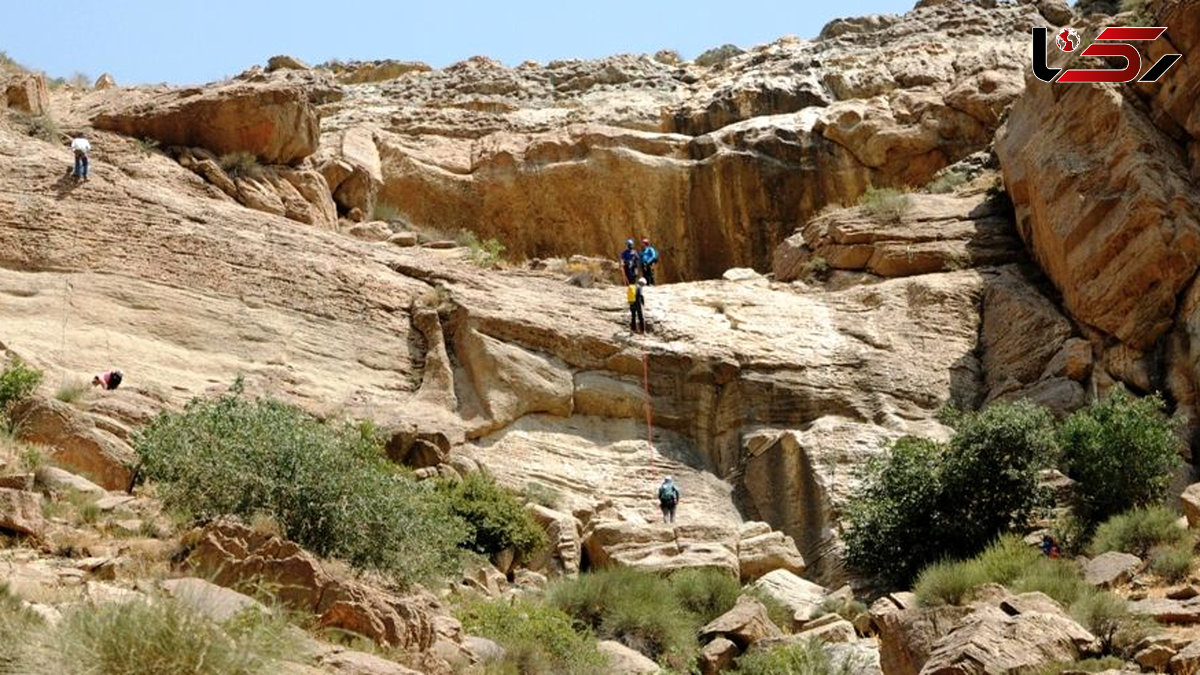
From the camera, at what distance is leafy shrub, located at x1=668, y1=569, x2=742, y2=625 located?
71.6 ft

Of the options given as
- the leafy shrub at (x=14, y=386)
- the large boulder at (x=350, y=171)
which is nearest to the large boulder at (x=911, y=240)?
the large boulder at (x=350, y=171)

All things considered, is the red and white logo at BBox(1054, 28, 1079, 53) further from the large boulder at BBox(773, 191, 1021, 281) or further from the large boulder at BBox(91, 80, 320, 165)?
the large boulder at BBox(91, 80, 320, 165)

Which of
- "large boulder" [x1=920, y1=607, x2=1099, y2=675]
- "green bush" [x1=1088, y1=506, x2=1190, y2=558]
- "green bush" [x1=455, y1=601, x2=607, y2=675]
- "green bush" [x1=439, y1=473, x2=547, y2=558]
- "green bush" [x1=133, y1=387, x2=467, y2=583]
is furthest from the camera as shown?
"green bush" [x1=439, y1=473, x2=547, y2=558]

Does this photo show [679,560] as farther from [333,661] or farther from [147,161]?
[147,161]

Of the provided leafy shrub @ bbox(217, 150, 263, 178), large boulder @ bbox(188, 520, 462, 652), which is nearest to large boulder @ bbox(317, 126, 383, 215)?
leafy shrub @ bbox(217, 150, 263, 178)

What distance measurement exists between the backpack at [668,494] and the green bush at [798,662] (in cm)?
752

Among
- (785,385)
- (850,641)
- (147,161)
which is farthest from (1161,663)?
(147,161)

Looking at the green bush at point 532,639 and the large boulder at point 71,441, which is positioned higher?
the large boulder at point 71,441

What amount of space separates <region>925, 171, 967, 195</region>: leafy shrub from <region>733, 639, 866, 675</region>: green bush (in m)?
18.9

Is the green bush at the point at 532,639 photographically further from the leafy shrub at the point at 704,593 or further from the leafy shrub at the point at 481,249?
the leafy shrub at the point at 481,249

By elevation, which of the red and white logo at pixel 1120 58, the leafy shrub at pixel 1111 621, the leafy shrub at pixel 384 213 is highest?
the red and white logo at pixel 1120 58

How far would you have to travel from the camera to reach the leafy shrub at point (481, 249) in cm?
3322

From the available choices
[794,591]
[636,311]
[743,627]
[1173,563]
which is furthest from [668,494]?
[1173,563]

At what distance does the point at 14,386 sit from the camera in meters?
20.4
